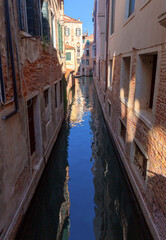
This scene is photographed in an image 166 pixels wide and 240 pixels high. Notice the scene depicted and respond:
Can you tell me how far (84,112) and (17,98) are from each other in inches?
428

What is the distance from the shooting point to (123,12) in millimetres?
6453

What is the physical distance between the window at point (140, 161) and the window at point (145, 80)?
1206mm

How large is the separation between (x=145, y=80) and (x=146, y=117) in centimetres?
108

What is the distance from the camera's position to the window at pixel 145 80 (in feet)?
15.5

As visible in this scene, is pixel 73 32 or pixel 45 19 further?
pixel 73 32

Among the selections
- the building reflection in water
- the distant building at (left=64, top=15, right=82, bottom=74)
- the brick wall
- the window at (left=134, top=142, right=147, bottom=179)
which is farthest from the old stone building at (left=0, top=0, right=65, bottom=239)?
the distant building at (left=64, top=15, right=82, bottom=74)

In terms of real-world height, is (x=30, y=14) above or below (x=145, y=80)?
above

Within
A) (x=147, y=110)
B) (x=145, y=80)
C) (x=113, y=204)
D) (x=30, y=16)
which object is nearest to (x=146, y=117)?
(x=147, y=110)

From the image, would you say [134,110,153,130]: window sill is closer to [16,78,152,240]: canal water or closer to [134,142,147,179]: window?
[134,142,147,179]: window

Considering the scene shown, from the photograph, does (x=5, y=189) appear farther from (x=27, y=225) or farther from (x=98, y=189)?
(x=98, y=189)

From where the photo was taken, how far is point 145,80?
4824 millimetres

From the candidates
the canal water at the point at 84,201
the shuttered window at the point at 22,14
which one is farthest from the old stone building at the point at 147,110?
the shuttered window at the point at 22,14

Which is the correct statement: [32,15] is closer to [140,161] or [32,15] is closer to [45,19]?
[45,19]

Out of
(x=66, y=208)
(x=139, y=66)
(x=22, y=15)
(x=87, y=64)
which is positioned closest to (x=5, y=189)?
(x=66, y=208)
